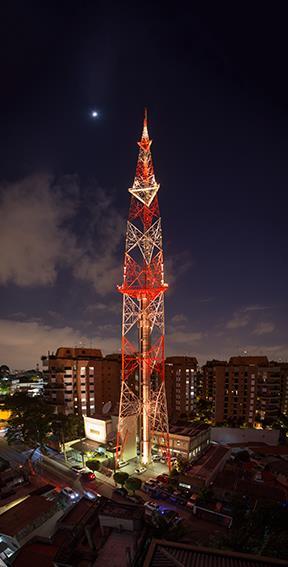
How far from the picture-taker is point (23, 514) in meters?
18.6

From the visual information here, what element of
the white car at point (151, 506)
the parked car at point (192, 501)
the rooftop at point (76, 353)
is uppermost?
the rooftop at point (76, 353)

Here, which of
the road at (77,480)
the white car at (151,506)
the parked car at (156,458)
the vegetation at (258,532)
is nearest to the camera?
the vegetation at (258,532)

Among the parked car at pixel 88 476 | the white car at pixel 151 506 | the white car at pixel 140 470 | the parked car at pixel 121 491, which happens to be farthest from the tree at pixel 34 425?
the white car at pixel 151 506

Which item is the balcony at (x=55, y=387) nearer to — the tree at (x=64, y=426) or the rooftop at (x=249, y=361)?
the tree at (x=64, y=426)

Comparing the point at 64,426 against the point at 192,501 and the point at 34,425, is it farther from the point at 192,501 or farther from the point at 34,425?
the point at 192,501

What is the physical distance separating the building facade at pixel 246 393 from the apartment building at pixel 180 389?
6.51 metres

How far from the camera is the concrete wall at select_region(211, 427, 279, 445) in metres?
43.1

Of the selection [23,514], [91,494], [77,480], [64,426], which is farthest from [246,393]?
[23,514]

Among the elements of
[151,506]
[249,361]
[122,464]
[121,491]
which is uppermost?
[249,361]

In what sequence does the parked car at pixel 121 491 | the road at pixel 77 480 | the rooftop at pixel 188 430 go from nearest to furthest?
the road at pixel 77 480
the parked car at pixel 121 491
the rooftop at pixel 188 430

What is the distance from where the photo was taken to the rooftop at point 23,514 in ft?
56.5

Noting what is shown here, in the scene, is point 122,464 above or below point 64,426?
below

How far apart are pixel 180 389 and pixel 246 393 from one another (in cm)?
1313

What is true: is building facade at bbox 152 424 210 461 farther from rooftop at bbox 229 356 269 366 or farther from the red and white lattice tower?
rooftop at bbox 229 356 269 366
